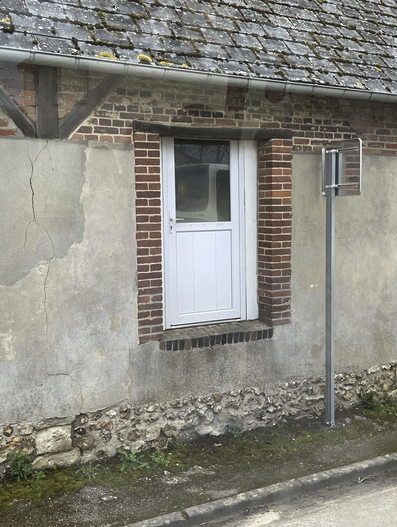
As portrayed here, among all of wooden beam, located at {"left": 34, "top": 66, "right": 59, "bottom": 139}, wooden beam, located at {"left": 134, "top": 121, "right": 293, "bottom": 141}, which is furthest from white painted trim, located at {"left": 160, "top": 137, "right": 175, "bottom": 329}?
wooden beam, located at {"left": 34, "top": 66, "right": 59, "bottom": 139}

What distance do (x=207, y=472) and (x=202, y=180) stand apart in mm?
2886

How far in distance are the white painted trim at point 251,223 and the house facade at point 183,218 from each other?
0.02 meters

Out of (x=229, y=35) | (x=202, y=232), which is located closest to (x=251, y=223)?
(x=202, y=232)

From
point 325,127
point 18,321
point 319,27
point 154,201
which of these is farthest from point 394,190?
point 18,321

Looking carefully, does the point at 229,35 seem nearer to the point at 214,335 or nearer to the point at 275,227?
the point at 275,227

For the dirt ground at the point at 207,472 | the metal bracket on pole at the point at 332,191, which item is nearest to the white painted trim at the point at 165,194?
the dirt ground at the point at 207,472

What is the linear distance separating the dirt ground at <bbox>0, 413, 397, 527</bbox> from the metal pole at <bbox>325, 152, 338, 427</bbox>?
0.31 meters

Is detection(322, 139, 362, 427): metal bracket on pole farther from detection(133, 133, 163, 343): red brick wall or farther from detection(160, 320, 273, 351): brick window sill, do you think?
detection(133, 133, 163, 343): red brick wall

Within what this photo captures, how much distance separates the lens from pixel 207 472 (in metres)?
4.96

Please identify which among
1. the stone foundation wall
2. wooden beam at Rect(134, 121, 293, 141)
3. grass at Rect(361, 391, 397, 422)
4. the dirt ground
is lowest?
the dirt ground

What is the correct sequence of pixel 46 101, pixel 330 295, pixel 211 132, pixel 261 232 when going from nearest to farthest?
pixel 46 101, pixel 211 132, pixel 330 295, pixel 261 232

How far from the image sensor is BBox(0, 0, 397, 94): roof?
4477 mm

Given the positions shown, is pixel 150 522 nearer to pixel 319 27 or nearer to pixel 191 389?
pixel 191 389

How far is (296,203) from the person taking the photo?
19.6 ft
